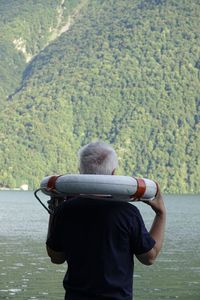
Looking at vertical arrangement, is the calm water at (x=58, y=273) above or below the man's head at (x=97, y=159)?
below

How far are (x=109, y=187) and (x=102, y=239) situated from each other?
43cm

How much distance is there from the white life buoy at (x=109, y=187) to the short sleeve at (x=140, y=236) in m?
0.16

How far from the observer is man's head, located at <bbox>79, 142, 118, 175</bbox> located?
229 inches

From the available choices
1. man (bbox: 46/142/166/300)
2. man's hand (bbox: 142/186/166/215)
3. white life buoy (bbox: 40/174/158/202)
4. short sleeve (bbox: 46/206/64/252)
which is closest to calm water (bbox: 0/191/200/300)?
short sleeve (bbox: 46/206/64/252)

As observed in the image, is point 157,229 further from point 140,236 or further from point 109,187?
point 109,187

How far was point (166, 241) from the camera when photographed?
62219 millimetres

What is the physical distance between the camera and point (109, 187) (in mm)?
5504

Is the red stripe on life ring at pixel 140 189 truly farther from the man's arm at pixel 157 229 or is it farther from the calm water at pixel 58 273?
the calm water at pixel 58 273

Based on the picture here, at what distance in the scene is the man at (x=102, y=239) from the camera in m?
5.67

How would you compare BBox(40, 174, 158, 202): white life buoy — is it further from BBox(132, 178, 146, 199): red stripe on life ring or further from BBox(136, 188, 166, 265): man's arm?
BBox(136, 188, 166, 265): man's arm

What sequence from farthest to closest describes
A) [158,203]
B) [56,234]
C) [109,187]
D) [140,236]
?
[56,234] → [158,203] → [140,236] → [109,187]

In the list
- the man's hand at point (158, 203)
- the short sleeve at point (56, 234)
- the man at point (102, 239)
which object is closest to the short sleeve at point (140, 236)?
the man at point (102, 239)

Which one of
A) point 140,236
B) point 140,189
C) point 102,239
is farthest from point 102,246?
point 140,189

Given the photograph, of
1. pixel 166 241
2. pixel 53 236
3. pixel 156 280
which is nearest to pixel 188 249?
pixel 166 241
